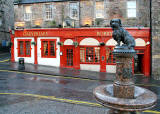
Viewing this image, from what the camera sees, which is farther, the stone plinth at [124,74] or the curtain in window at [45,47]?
the curtain in window at [45,47]

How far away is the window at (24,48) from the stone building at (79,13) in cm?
214

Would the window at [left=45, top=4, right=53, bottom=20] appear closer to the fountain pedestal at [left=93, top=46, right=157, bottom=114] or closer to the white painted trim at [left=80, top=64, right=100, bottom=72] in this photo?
the white painted trim at [left=80, top=64, right=100, bottom=72]

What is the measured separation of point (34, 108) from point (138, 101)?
184 inches

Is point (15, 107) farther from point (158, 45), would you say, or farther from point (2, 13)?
point (2, 13)

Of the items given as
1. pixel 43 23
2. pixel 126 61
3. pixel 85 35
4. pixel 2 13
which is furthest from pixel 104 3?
pixel 2 13

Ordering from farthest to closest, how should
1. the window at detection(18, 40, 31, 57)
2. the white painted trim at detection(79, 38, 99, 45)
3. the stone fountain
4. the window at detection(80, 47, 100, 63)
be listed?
the window at detection(18, 40, 31, 57), the window at detection(80, 47, 100, 63), the white painted trim at detection(79, 38, 99, 45), the stone fountain

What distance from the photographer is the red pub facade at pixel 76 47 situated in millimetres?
16859

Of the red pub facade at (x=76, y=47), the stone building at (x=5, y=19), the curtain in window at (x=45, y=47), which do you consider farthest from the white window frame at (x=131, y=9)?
the stone building at (x=5, y=19)

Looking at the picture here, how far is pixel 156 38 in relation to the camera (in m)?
15.6

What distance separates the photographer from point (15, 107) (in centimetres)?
677

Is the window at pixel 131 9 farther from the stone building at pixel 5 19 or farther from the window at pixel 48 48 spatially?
the stone building at pixel 5 19

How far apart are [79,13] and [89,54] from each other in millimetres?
5171

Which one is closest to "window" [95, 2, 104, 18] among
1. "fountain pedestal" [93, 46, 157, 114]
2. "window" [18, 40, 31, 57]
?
"window" [18, 40, 31, 57]

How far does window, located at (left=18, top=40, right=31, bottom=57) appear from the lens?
19506 millimetres
